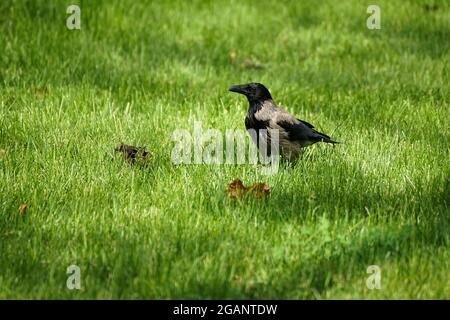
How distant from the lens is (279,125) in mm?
5191

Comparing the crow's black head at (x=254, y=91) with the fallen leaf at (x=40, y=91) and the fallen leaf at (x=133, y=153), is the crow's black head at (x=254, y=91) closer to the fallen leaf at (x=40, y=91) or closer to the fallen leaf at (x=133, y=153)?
the fallen leaf at (x=133, y=153)

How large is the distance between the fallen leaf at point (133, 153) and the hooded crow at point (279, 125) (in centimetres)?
86

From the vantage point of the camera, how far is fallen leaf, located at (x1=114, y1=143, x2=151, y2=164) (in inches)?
189

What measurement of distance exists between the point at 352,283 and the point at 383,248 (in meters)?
0.37

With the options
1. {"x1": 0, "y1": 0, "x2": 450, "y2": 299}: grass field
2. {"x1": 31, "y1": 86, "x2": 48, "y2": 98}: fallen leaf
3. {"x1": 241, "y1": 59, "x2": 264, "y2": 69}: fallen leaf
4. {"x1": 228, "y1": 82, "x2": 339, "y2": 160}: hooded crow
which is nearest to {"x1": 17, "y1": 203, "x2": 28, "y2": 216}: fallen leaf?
{"x1": 0, "y1": 0, "x2": 450, "y2": 299}: grass field

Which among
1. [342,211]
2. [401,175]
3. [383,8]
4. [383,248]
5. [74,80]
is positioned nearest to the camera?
[383,248]

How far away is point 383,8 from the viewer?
9.19 m

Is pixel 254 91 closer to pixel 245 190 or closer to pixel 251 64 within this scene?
pixel 245 190

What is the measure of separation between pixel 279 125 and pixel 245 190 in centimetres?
102

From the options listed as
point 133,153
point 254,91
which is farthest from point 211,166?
point 254,91

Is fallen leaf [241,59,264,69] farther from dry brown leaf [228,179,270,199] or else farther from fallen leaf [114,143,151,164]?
dry brown leaf [228,179,270,199]

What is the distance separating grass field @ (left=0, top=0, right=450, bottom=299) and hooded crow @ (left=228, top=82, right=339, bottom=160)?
135 millimetres
